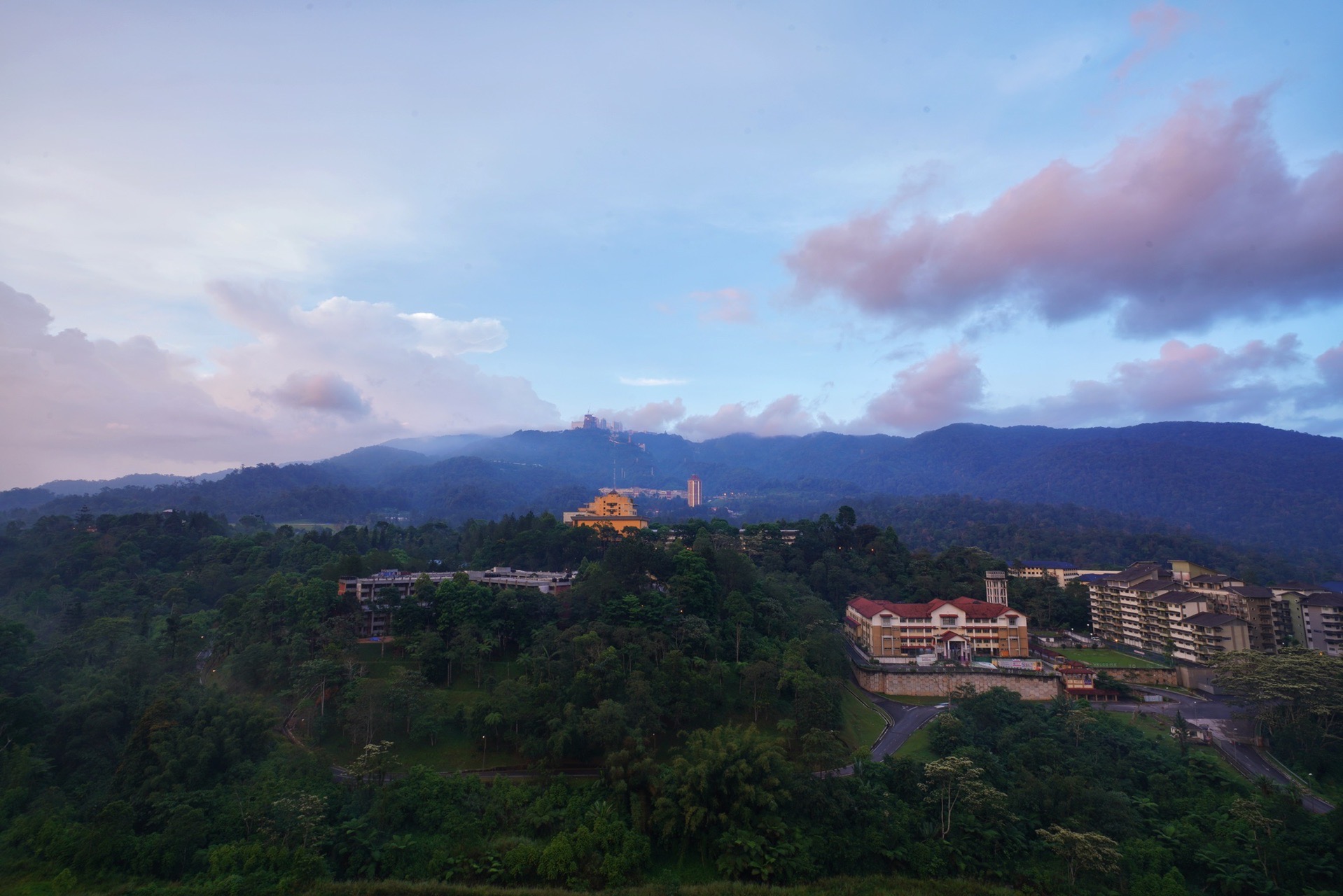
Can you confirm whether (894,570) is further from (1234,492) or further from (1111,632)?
(1234,492)

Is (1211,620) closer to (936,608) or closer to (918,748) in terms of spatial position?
(936,608)

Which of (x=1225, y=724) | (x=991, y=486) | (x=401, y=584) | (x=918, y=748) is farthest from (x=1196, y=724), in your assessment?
(x=991, y=486)

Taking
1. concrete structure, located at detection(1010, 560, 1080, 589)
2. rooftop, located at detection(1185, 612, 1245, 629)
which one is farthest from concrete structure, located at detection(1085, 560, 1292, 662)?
concrete structure, located at detection(1010, 560, 1080, 589)

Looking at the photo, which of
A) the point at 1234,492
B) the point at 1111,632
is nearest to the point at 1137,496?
the point at 1234,492

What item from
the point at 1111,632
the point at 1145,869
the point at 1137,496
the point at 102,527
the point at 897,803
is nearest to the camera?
the point at 1145,869

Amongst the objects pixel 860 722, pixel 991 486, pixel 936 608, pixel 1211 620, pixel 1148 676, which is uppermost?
pixel 991 486

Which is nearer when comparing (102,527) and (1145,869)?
(1145,869)
